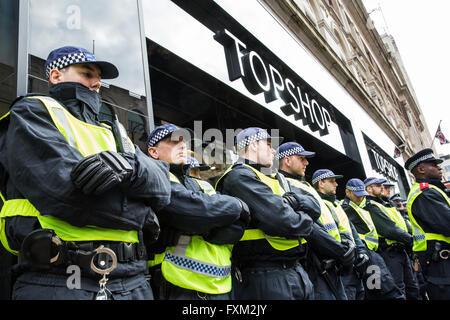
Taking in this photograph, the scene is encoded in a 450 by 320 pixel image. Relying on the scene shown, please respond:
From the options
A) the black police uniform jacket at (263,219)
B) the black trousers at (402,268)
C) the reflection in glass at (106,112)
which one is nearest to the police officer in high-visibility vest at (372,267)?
the black trousers at (402,268)

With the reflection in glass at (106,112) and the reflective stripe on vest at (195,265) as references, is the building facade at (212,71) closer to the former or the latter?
the reflection in glass at (106,112)

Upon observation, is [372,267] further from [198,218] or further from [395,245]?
[198,218]

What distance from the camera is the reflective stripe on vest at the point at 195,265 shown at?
6.68 ft

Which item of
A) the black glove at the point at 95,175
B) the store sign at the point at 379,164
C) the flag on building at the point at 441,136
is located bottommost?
the black glove at the point at 95,175

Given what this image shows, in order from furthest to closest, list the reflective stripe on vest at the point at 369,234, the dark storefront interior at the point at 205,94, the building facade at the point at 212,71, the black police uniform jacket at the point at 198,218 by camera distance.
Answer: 1. the dark storefront interior at the point at 205,94
2. the reflective stripe on vest at the point at 369,234
3. the building facade at the point at 212,71
4. the black police uniform jacket at the point at 198,218

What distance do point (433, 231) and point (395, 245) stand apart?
65.4 inches

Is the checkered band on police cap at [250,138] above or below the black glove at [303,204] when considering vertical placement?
above

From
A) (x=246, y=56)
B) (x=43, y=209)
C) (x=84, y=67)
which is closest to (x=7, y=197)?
(x=43, y=209)

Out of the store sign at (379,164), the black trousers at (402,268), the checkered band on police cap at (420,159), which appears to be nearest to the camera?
the checkered band on police cap at (420,159)

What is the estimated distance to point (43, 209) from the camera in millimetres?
1350

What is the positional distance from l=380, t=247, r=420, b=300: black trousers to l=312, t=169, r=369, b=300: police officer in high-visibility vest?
4.66 feet

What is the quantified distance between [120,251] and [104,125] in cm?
82

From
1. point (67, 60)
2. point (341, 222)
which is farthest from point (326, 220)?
point (67, 60)

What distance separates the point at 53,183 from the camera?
133 cm
